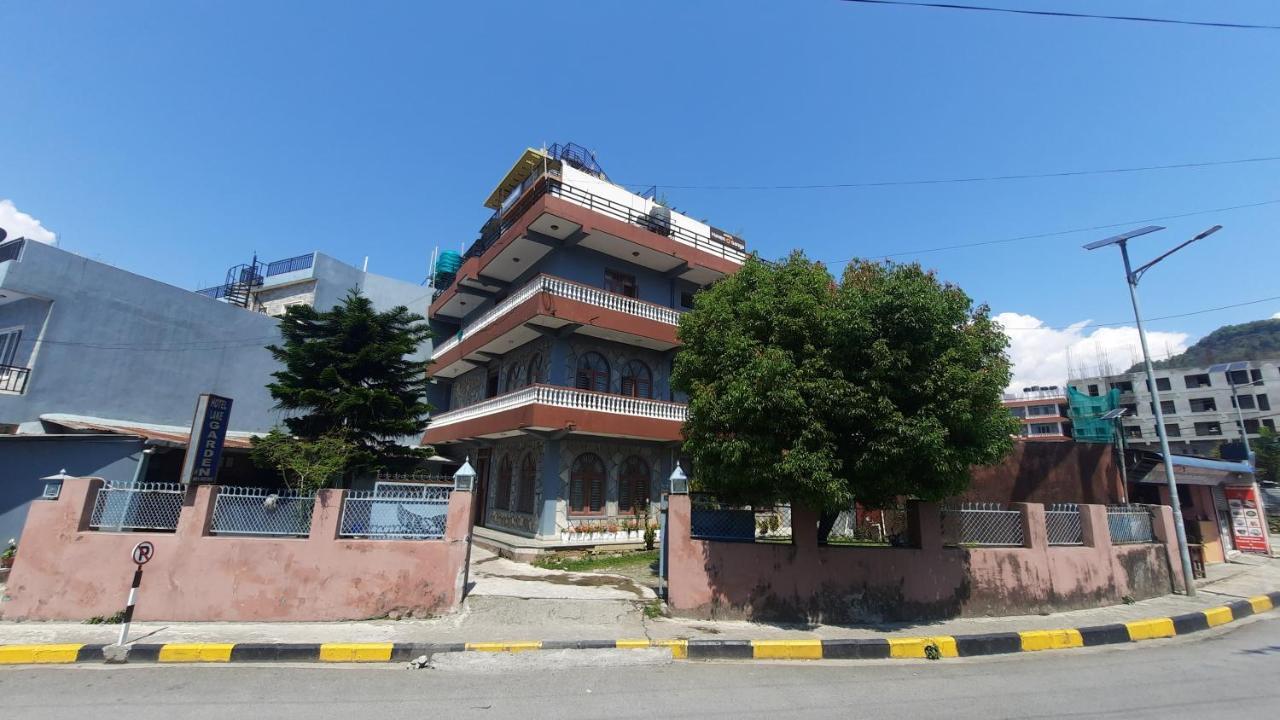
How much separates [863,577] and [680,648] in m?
3.44

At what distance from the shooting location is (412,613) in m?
7.72

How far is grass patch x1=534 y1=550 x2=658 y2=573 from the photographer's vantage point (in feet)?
39.3

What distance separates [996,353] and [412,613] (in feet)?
32.8

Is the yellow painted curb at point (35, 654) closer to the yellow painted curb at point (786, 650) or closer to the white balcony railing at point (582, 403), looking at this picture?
the yellow painted curb at point (786, 650)

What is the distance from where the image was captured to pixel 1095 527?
972 centimetres

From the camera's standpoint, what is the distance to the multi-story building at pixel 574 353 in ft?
46.9

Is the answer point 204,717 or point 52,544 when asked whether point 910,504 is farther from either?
point 52,544

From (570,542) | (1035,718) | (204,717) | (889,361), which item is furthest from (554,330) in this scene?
(1035,718)

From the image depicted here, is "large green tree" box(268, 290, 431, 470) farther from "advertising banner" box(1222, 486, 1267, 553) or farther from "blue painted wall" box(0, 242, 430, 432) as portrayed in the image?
"advertising banner" box(1222, 486, 1267, 553)

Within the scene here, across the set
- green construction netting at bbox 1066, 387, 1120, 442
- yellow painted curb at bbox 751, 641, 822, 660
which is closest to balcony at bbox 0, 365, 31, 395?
yellow painted curb at bbox 751, 641, 822, 660

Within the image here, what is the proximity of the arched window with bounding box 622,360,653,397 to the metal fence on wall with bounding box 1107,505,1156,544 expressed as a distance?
11.4 meters

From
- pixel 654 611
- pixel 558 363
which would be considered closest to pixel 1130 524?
pixel 654 611

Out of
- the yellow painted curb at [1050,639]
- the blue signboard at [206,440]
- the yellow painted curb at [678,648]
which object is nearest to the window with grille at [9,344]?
the blue signboard at [206,440]

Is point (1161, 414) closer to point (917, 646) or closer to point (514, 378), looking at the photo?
point (917, 646)
